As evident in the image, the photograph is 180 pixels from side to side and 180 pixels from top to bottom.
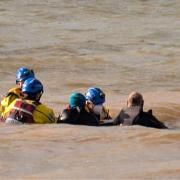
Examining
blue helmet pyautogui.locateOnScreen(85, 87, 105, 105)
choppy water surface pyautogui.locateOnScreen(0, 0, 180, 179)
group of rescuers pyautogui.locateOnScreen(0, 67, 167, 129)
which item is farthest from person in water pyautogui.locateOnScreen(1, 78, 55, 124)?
blue helmet pyautogui.locateOnScreen(85, 87, 105, 105)

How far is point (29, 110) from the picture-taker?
1459 centimetres

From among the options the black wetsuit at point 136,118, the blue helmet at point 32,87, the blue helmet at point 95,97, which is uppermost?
the blue helmet at point 32,87

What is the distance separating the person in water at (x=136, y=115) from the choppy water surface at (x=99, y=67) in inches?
12.2

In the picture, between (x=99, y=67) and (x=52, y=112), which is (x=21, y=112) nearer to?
(x=52, y=112)

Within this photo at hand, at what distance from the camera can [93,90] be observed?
1608 cm

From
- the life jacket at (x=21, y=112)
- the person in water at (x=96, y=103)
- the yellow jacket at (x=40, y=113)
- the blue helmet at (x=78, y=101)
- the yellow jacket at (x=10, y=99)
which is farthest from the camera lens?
the person in water at (x=96, y=103)

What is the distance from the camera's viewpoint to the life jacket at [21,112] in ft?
47.6

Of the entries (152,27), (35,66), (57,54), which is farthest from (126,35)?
(35,66)

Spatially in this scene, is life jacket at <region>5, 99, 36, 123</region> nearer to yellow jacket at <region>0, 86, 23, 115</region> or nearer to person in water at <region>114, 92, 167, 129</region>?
yellow jacket at <region>0, 86, 23, 115</region>

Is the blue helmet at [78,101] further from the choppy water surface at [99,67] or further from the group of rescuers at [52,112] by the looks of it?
the choppy water surface at [99,67]

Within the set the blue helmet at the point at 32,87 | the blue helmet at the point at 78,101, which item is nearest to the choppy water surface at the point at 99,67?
the blue helmet at the point at 78,101

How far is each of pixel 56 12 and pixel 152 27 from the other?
5385mm

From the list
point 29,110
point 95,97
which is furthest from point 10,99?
point 95,97

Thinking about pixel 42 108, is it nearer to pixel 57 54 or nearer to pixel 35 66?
pixel 35 66
